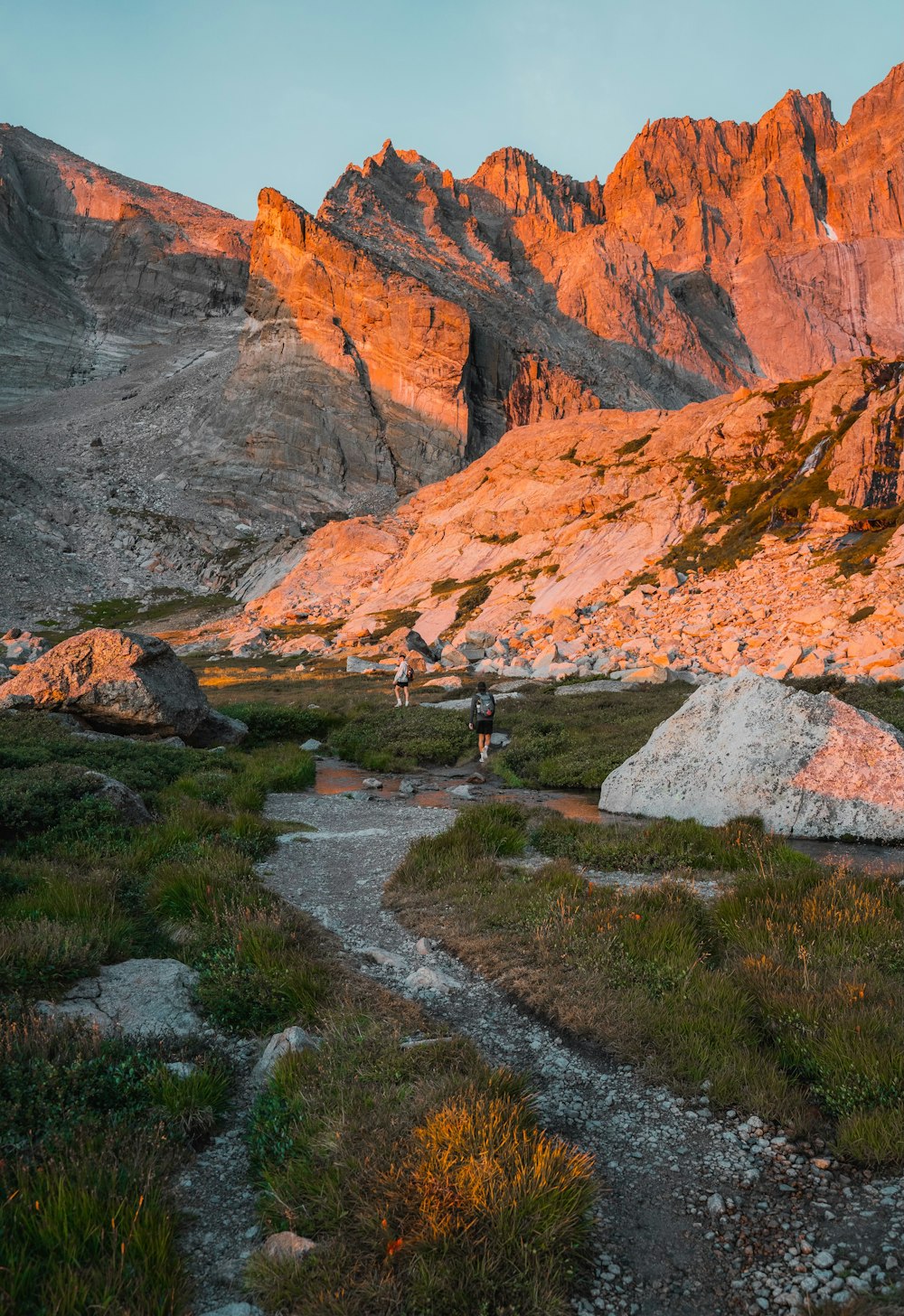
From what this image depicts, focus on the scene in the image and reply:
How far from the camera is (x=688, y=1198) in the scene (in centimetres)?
440

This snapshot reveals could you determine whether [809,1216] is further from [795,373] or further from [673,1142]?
[795,373]

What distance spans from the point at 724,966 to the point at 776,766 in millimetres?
7180

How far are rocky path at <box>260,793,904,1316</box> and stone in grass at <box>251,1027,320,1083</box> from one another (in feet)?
4.44

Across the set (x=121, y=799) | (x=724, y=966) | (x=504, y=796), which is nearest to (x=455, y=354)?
(x=504, y=796)

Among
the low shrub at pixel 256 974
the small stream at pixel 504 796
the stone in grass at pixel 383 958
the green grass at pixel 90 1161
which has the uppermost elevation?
the green grass at pixel 90 1161

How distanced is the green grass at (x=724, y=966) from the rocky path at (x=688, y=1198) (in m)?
0.26

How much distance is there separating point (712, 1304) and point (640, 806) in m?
11.4

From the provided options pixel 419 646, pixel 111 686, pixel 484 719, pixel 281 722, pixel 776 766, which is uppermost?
pixel 419 646

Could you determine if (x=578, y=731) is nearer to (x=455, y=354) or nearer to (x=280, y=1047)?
(x=280, y=1047)

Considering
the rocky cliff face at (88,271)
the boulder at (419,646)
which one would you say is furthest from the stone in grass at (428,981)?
the rocky cliff face at (88,271)

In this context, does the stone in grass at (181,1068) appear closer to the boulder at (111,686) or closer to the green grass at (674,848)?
the green grass at (674,848)

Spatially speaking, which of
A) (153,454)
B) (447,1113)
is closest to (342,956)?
(447,1113)

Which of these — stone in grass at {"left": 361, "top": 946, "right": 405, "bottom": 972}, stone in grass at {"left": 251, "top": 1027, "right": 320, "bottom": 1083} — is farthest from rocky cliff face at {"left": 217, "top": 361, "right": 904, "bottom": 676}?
stone in grass at {"left": 251, "top": 1027, "right": 320, "bottom": 1083}

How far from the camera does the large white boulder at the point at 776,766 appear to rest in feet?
40.5
